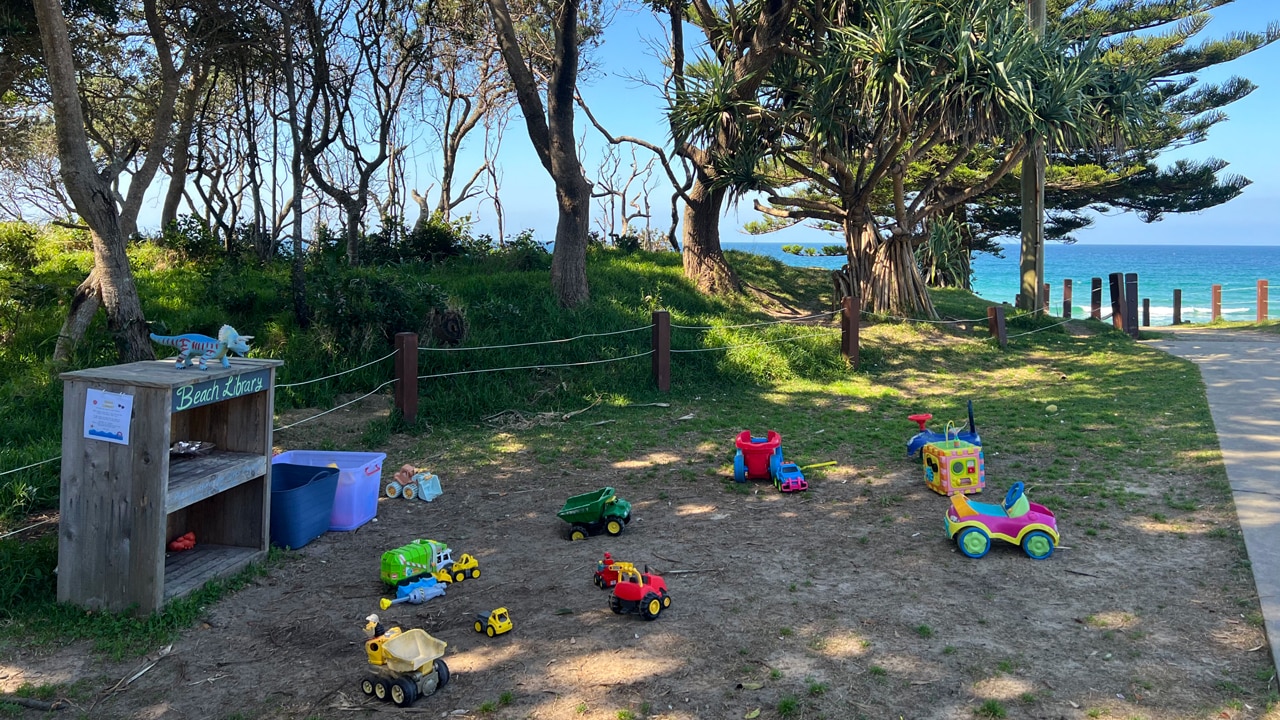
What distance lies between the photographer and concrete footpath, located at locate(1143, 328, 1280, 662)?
4.71 m

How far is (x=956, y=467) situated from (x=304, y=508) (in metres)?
4.54

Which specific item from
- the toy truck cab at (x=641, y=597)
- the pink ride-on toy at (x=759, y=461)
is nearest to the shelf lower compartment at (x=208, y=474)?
the toy truck cab at (x=641, y=597)

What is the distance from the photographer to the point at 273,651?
13.3 feet

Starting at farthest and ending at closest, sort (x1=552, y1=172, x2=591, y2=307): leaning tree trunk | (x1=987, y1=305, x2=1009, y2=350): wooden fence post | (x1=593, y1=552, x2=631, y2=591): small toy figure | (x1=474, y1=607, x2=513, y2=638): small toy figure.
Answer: (x1=987, y1=305, x2=1009, y2=350): wooden fence post
(x1=552, y1=172, x2=591, y2=307): leaning tree trunk
(x1=593, y1=552, x2=631, y2=591): small toy figure
(x1=474, y1=607, x2=513, y2=638): small toy figure

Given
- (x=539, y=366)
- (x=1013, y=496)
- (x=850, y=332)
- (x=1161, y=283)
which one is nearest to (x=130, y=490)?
(x=1013, y=496)

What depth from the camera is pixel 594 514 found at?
18.4 feet

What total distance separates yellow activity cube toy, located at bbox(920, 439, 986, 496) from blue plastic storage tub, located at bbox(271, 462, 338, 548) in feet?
14.1

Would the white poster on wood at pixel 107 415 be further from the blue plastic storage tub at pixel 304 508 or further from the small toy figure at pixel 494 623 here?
the small toy figure at pixel 494 623

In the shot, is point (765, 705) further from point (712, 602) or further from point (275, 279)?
point (275, 279)

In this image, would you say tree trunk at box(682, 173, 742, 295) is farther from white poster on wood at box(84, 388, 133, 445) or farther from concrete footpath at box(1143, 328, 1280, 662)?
white poster on wood at box(84, 388, 133, 445)

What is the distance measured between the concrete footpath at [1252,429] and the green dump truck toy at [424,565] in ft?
13.1

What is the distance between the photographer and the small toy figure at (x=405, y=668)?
3.47m

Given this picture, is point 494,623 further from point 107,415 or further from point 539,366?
point 539,366

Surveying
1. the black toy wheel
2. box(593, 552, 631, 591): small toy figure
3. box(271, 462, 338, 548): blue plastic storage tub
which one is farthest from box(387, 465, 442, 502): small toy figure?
the black toy wheel
